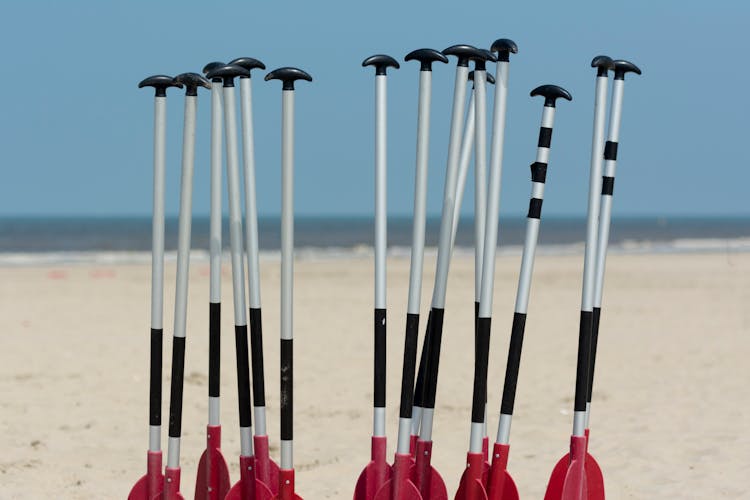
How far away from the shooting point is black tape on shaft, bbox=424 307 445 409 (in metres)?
3.92

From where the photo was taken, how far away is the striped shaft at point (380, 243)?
11.9ft

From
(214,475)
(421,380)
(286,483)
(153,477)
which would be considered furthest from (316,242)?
(286,483)

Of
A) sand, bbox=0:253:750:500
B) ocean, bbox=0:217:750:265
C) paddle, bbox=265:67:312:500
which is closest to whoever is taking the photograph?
paddle, bbox=265:67:312:500

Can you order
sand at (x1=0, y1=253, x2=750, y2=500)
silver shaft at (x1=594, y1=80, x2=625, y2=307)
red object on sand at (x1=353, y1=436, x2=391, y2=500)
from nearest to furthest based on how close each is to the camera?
Answer: red object on sand at (x1=353, y1=436, x2=391, y2=500) < silver shaft at (x1=594, y1=80, x2=625, y2=307) < sand at (x1=0, y1=253, x2=750, y2=500)

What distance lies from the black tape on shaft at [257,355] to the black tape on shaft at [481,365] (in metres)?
0.81

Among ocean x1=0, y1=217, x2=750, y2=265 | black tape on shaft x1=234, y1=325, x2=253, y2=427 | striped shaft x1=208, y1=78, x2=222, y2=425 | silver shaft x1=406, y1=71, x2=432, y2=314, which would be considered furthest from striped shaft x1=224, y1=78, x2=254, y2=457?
ocean x1=0, y1=217, x2=750, y2=265

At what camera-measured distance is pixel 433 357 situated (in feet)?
12.9

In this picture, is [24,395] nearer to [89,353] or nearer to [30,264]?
[89,353]

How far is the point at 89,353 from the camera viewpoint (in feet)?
32.1

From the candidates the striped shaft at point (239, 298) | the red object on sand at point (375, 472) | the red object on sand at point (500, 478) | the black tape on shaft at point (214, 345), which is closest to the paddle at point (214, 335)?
the black tape on shaft at point (214, 345)

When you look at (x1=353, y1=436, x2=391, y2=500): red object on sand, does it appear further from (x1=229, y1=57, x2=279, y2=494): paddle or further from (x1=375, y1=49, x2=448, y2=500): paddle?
(x1=229, y1=57, x2=279, y2=494): paddle

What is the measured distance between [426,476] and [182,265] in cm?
125

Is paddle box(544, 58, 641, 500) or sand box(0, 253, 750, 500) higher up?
paddle box(544, 58, 641, 500)

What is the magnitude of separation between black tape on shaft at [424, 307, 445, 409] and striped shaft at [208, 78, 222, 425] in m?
0.84
